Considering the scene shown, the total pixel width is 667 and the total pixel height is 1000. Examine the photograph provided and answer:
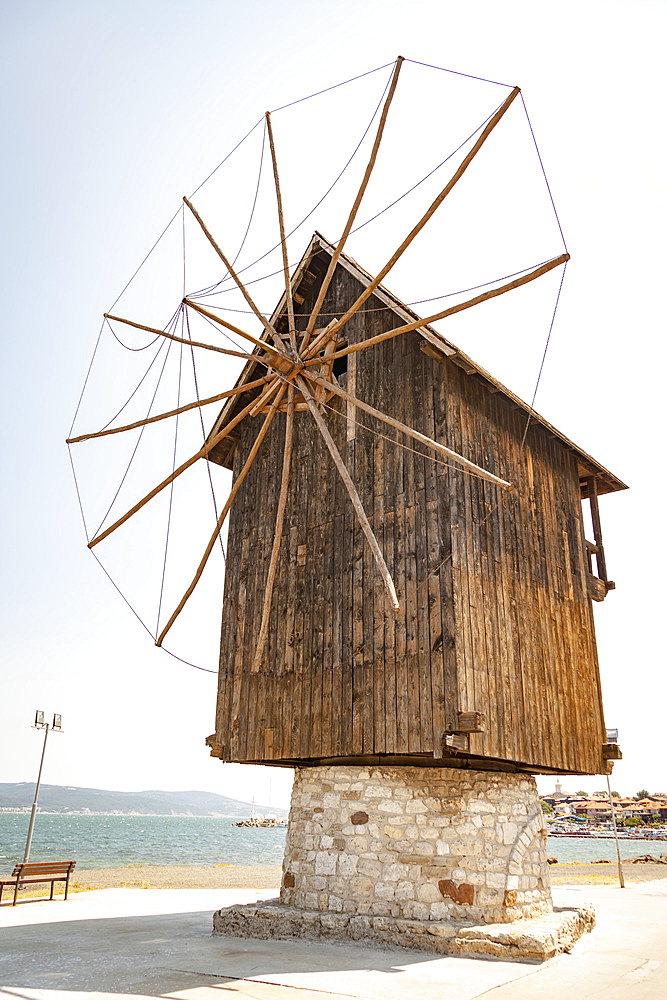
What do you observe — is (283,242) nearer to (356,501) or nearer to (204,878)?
(356,501)

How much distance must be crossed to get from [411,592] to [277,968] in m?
4.84

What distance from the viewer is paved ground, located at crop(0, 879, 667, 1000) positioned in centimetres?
728

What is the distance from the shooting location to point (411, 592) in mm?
10703

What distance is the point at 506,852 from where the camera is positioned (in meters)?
10.3

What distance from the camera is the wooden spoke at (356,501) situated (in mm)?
9148

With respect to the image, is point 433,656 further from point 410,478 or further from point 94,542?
point 94,542

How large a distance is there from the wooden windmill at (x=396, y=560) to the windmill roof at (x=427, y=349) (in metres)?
0.06

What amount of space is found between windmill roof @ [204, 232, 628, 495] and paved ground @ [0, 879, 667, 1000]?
732 cm

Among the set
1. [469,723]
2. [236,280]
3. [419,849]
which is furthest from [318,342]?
[419,849]

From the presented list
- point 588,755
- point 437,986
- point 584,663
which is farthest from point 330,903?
point 584,663

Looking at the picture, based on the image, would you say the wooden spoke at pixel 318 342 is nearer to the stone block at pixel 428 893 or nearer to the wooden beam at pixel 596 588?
the wooden beam at pixel 596 588

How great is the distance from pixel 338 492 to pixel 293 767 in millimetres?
4812

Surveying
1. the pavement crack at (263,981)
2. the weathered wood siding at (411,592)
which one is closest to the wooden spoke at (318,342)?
the weathered wood siding at (411,592)

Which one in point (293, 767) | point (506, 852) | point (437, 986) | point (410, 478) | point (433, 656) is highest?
point (410, 478)
